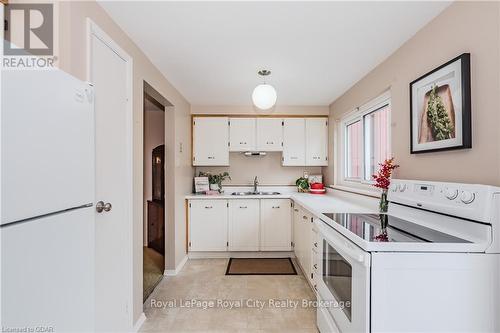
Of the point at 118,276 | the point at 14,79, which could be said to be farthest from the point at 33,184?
the point at 118,276

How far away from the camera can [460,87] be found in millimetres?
1485

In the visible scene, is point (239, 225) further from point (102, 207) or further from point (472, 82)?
point (472, 82)

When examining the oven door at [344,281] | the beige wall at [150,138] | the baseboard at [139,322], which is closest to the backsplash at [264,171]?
the beige wall at [150,138]

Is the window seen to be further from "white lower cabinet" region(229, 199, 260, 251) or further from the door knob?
A: the door knob

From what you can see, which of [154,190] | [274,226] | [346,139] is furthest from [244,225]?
[346,139]

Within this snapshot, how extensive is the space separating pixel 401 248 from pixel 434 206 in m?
0.47

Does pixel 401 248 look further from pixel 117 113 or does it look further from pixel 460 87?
pixel 117 113

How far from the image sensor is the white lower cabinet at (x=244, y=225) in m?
3.72

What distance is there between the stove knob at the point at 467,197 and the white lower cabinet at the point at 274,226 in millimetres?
2512

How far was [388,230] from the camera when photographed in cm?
150

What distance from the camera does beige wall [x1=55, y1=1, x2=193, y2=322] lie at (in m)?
1.39

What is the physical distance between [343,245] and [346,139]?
102 inches

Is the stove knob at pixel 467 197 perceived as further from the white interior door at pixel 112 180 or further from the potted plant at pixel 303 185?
the potted plant at pixel 303 185

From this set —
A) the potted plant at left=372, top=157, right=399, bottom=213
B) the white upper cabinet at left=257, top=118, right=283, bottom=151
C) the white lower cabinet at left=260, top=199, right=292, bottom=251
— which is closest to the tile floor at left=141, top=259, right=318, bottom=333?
the white lower cabinet at left=260, top=199, right=292, bottom=251
